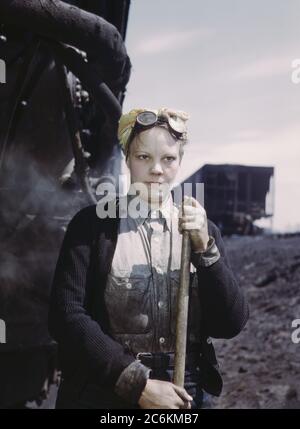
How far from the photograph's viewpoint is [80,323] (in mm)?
1744

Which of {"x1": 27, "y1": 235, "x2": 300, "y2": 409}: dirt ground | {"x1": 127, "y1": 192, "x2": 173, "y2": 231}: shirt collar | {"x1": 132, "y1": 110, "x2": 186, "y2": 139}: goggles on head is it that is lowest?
{"x1": 27, "y1": 235, "x2": 300, "y2": 409}: dirt ground

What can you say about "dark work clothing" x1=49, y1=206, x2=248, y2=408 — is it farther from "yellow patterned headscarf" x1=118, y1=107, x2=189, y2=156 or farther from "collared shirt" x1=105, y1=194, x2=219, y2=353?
"yellow patterned headscarf" x1=118, y1=107, x2=189, y2=156

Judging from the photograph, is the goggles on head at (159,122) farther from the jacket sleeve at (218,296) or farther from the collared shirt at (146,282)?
the jacket sleeve at (218,296)

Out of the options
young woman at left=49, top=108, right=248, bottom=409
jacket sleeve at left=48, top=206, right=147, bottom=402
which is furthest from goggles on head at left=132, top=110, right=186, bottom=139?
jacket sleeve at left=48, top=206, right=147, bottom=402

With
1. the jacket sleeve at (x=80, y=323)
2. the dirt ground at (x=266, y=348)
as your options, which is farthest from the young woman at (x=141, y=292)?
the dirt ground at (x=266, y=348)

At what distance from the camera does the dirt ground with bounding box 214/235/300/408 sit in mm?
6222

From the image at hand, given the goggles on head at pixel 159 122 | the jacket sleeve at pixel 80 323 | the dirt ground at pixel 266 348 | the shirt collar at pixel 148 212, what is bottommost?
the dirt ground at pixel 266 348

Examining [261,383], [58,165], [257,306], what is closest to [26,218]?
[58,165]

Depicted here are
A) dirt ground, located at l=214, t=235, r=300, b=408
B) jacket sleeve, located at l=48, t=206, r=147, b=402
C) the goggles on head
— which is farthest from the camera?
dirt ground, located at l=214, t=235, r=300, b=408

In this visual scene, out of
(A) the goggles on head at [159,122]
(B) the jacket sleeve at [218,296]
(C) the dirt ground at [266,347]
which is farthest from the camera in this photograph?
(C) the dirt ground at [266,347]

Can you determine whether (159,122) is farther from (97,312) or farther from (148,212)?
(97,312)

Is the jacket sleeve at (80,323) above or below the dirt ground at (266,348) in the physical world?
above

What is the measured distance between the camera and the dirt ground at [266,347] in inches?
245
